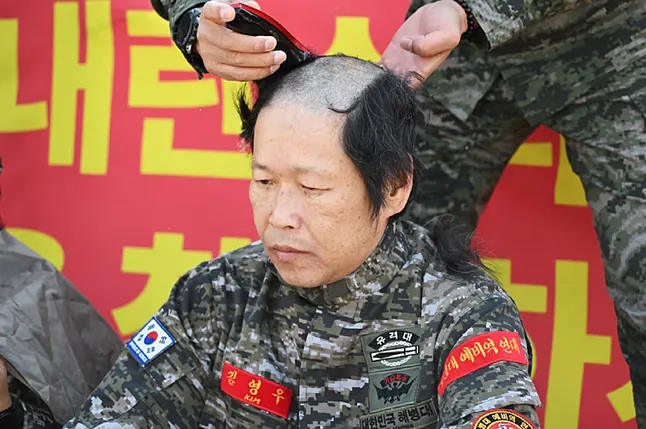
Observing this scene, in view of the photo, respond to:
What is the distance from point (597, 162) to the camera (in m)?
2.34

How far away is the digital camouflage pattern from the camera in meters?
2.24

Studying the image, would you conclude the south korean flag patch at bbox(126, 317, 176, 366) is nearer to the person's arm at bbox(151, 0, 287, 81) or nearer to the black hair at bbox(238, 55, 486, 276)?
the black hair at bbox(238, 55, 486, 276)

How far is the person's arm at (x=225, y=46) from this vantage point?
6.30 ft

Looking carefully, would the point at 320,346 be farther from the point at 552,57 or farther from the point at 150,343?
the point at 552,57

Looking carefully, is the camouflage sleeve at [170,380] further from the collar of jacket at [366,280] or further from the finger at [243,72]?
the finger at [243,72]

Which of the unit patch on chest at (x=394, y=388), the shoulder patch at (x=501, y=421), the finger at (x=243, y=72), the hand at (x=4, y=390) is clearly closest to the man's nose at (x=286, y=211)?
the finger at (x=243, y=72)

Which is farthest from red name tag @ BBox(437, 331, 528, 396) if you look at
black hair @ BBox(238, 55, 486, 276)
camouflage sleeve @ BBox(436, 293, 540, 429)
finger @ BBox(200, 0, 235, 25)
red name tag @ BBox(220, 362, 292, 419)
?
finger @ BBox(200, 0, 235, 25)

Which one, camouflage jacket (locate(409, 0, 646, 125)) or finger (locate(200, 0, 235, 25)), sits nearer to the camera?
finger (locate(200, 0, 235, 25))

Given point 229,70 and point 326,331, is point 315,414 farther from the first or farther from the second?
point 229,70

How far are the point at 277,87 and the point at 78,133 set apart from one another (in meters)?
1.24

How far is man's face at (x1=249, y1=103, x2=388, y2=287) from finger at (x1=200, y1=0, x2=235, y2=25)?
0.17 m

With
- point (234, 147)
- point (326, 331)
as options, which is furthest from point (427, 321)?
point (234, 147)

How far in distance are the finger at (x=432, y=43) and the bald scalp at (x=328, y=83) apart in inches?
3.0

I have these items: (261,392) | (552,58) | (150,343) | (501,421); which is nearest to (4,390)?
(150,343)
